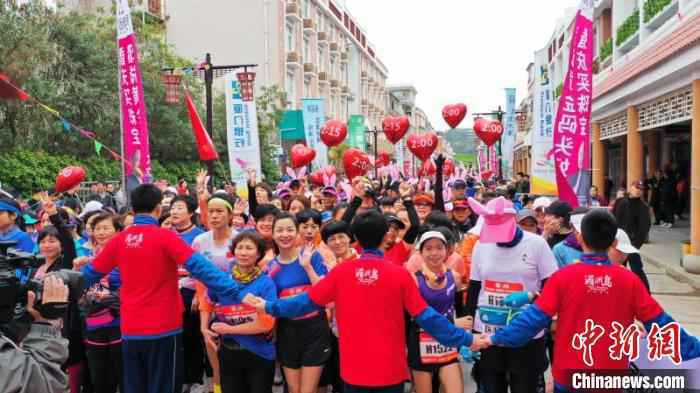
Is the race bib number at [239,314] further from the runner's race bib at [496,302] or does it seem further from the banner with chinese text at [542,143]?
the banner with chinese text at [542,143]

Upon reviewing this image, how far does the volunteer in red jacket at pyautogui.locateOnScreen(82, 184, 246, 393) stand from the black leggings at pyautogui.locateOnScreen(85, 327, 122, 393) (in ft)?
1.86

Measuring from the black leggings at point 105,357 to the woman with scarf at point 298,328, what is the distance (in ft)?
4.63

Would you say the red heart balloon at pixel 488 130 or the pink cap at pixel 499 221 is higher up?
the red heart balloon at pixel 488 130

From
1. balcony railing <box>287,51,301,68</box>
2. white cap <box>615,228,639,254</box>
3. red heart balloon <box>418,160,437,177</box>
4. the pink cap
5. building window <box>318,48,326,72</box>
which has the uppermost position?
building window <box>318,48,326,72</box>

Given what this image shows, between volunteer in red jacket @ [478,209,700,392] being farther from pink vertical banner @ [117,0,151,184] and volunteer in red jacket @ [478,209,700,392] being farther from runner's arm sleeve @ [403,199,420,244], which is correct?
pink vertical banner @ [117,0,151,184]

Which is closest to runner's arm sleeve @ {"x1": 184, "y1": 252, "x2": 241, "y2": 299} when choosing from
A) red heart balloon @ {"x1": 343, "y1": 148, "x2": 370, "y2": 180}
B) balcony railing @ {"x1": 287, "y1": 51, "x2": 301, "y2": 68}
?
red heart balloon @ {"x1": 343, "y1": 148, "x2": 370, "y2": 180}

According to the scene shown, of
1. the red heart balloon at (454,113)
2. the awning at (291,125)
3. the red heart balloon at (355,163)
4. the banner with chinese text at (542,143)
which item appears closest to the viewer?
the banner with chinese text at (542,143)

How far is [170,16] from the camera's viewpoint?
33.9m

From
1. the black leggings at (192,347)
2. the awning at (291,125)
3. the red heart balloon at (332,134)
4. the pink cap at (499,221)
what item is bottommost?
the black leggings at (192,347)

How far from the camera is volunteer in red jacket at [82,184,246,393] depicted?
4.08 meters

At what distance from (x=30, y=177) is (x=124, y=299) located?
10.5m

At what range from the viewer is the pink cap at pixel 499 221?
4.17m

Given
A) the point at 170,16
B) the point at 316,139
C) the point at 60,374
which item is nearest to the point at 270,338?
the point at 60,374

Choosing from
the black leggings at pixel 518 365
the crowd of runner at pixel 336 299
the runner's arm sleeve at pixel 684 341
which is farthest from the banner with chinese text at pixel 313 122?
the runner's arm sleeve at pixel 684 341
